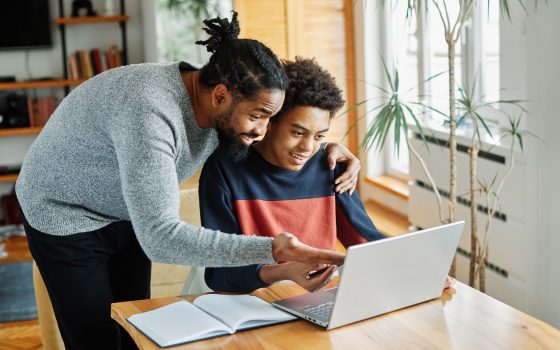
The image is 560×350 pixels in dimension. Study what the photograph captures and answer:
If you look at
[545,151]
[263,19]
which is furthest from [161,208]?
[263,19]

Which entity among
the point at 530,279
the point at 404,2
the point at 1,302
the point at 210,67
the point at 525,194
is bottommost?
the point at 1,302

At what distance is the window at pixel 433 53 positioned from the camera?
4070mm

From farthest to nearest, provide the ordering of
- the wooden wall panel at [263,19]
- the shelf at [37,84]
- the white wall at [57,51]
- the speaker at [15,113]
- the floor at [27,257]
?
the white wall at [57,51], the speaker at [15,113], the shelf at [37,84], the wooden wall panel at [263,19], the floor at [27,257]

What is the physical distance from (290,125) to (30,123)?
4555 millimetres

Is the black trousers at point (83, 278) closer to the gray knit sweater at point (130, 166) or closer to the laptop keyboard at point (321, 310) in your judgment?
the gray knit sweater at point (130, 166)

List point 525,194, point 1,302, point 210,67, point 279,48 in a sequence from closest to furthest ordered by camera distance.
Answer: point 210,67 < point 525,194 < point 1,302 < point 279,48

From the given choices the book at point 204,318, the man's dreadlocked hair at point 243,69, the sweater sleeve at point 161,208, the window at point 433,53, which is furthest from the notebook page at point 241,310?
the window at point 433,53

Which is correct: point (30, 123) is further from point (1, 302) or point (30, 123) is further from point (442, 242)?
point (442, 242)

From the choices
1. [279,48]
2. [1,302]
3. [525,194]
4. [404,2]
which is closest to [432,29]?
[404,2]

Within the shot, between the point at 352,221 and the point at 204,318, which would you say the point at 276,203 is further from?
the point at 204,318

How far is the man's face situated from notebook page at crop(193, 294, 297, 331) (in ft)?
1.17

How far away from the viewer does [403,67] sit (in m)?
5.25

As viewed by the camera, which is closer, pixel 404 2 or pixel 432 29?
pixel 432 29

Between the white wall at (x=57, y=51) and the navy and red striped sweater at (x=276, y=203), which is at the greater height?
the white wall at (x=57, y=51)
